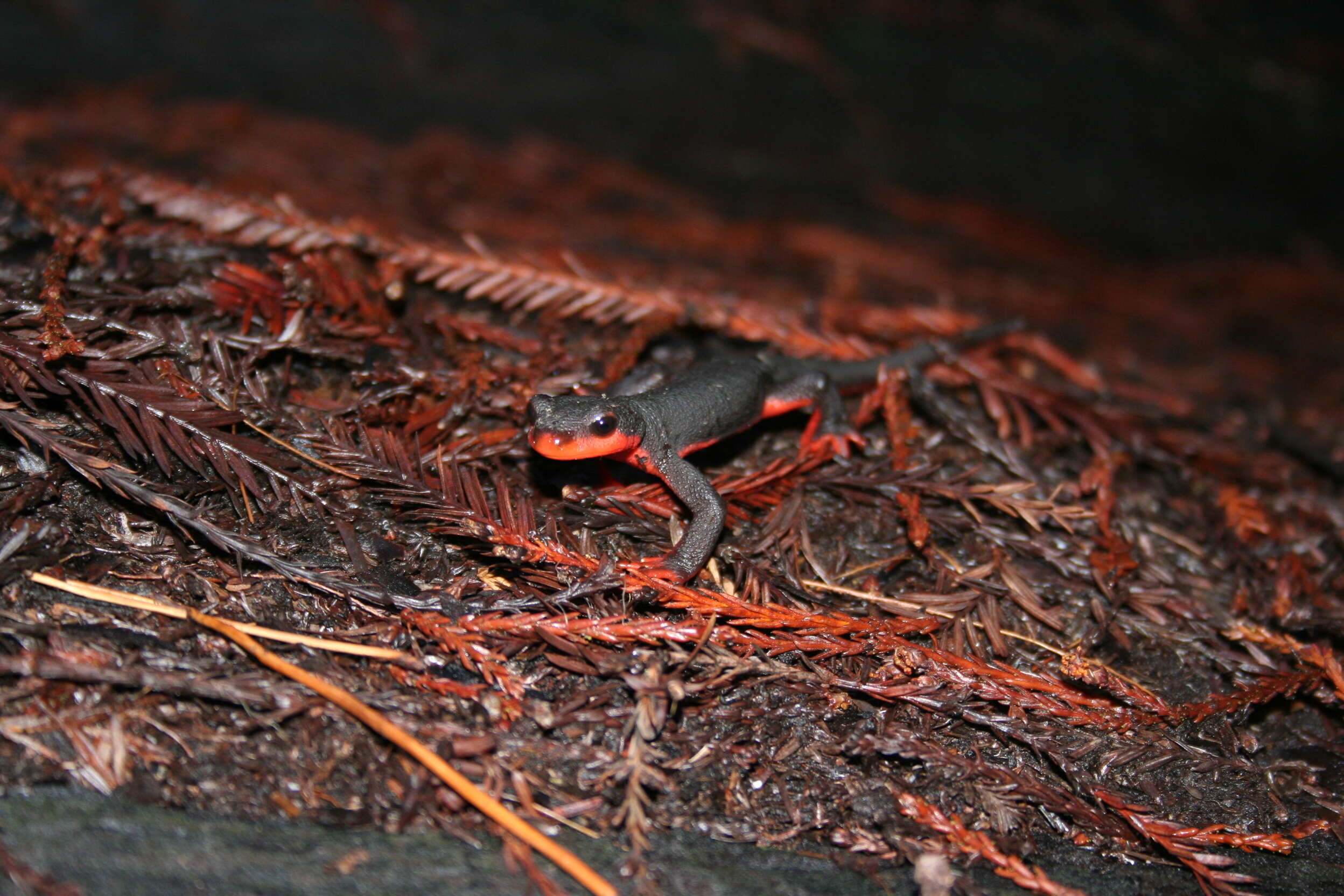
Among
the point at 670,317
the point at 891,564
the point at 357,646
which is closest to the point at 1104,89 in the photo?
the point at 670,317

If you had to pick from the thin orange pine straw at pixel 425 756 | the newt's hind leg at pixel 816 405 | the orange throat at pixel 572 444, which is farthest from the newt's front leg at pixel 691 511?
the thin orange pine straw at pixel 425 756

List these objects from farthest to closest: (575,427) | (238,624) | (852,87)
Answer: (852,87) < (575,427) < (238,624)

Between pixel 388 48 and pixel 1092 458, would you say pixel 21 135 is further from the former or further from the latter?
pixel 1092 458

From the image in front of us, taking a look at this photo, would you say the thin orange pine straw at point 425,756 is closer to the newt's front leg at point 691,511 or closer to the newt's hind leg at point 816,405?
the newt's front leg at point 691,511

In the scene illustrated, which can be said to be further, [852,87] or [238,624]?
[852,87]

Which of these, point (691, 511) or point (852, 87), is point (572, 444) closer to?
point (691, 511)

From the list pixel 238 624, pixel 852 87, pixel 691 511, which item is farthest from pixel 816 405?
pixel 852 87

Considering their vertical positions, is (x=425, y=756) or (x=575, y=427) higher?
(x=575, y=427)
